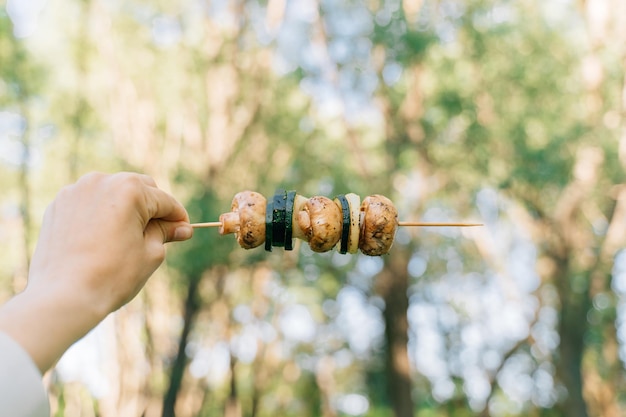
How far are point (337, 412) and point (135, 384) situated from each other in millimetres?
11687

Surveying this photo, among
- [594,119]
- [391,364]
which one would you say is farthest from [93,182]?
[391,364]

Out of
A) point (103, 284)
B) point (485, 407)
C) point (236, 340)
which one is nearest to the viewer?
point (103, 284)

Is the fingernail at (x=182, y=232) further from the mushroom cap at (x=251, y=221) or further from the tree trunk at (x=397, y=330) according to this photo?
the tree trunk at (x=397, y=330)

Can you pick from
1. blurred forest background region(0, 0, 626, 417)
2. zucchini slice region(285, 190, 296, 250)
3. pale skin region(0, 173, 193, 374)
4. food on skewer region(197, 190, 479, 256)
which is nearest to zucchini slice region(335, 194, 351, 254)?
food on skewer region(197, 190, 479, 256)

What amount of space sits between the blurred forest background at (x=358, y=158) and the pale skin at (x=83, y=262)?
970 centimetres

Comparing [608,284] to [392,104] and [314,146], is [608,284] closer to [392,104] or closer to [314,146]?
[392,104]

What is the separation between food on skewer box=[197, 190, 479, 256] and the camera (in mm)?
2533

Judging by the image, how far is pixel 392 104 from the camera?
1259 cm

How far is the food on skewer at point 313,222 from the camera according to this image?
8.31 feet

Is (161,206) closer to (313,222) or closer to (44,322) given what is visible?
(44,322)

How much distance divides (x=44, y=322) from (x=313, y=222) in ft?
5.02

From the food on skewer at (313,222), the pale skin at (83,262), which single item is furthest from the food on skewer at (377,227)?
the pale skin at (83,262)

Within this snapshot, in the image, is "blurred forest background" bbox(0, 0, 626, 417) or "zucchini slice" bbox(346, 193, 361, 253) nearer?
"zucchini slice" bbox(346, 193, 361, 253)

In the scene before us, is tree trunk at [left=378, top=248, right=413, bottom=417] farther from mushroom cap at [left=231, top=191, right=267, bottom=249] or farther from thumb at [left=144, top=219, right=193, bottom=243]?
thumb at [left=144, top=219, right=193, bottom=243]
